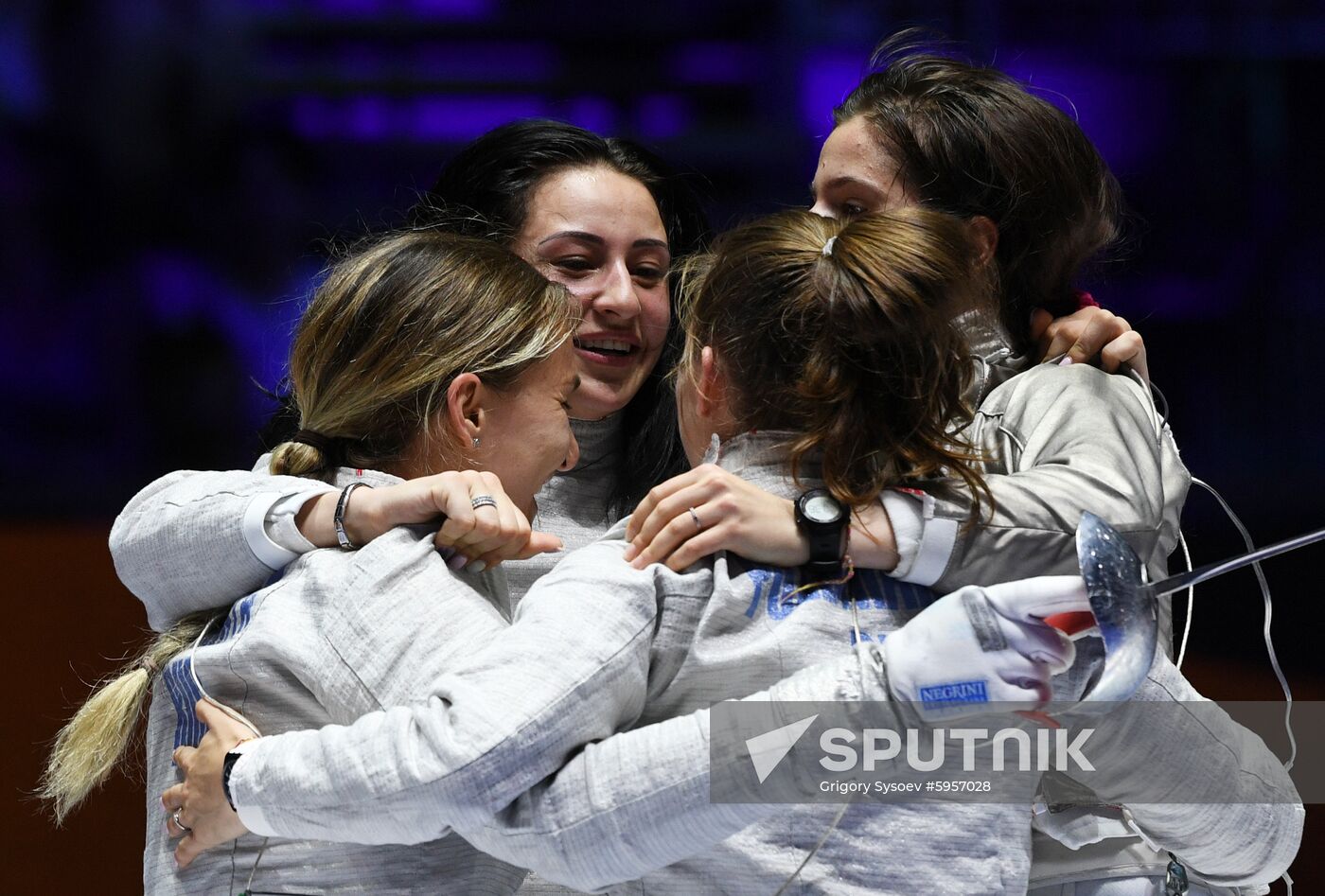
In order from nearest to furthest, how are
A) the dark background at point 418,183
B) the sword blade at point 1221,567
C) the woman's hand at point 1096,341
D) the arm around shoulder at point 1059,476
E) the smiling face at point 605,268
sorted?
1. the sword blade at point 1221,567
2. the arm around shoulder at point 1059,476
3. the woman's hand at point 1096,341
4. the smiling face at point 605,268
5. the dark background at point 418,183

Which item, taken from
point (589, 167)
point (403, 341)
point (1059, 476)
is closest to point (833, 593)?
point (1059, 476)

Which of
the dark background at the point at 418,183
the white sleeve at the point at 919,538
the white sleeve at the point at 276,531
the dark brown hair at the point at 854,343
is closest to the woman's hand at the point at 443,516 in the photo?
the white sleeve at the point at 276,531

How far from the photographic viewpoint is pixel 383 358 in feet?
5.32

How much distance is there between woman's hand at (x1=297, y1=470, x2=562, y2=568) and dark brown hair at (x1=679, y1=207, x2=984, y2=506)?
0.27 meters

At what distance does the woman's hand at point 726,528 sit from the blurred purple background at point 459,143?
1962 millimetres

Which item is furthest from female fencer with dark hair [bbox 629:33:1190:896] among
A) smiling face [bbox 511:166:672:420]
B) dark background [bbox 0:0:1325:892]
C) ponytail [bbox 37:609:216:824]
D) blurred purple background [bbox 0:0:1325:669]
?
blurred purple background [bbox 0:0:1325:669]

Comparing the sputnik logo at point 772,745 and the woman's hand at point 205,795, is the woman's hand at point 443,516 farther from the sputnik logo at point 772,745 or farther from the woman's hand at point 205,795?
the sputnik logo at point 772,745

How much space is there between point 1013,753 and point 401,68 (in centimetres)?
258

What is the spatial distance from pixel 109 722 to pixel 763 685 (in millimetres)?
775

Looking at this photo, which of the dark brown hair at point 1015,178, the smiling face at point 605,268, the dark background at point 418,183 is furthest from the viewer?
the dark background at point 418,183

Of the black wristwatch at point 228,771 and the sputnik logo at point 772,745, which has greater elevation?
the sputnik logo at point 772,745

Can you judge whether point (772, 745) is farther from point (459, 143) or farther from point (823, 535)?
point (459, 143)

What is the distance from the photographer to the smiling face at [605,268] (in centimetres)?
221

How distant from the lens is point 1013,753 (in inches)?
48.9
